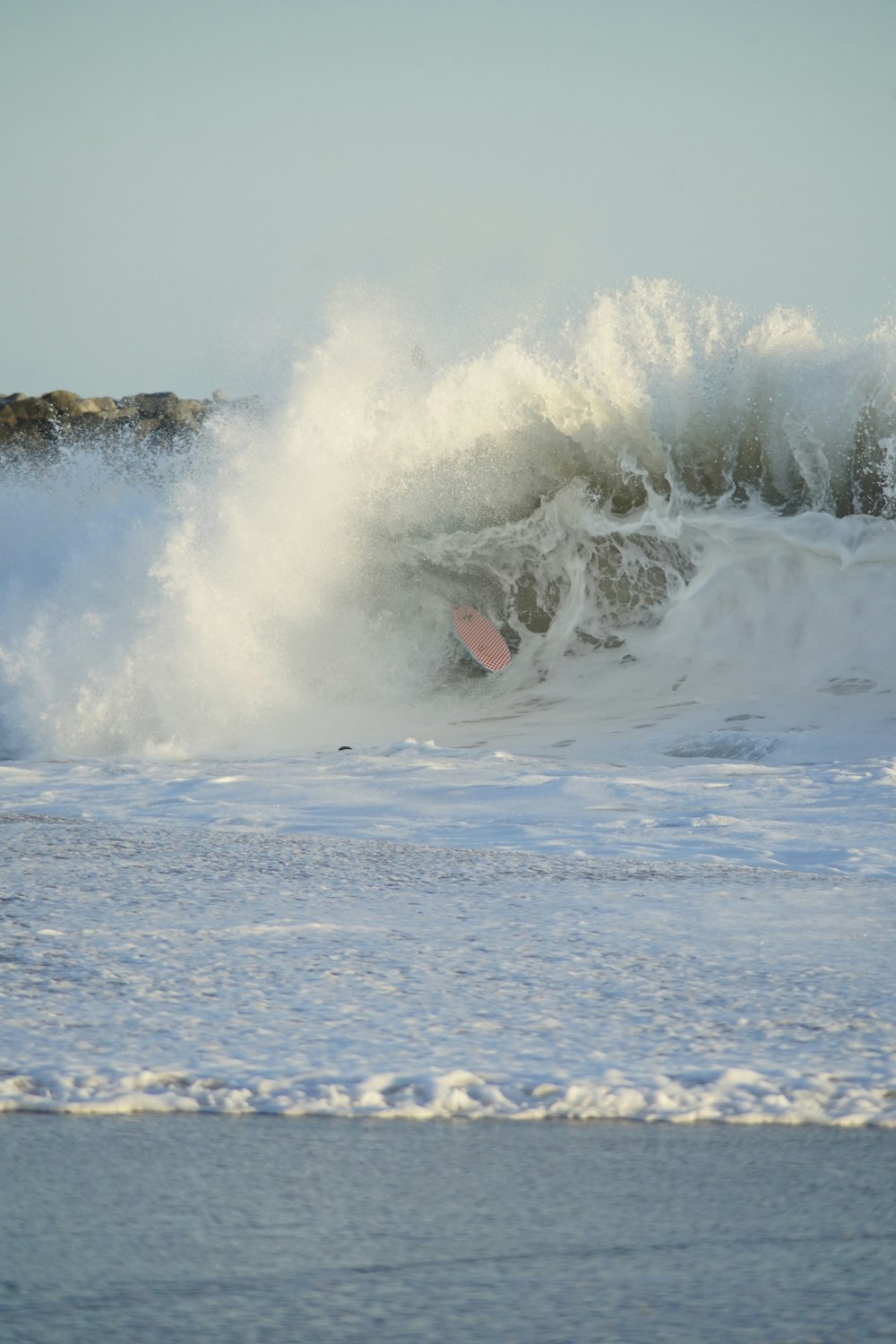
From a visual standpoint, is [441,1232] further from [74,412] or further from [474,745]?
[74,412]

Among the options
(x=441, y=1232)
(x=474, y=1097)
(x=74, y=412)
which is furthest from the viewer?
(x=74, y=412)

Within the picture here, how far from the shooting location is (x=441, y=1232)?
147 centimetres

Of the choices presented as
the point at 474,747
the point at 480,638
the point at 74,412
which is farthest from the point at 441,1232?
the point at 74,412

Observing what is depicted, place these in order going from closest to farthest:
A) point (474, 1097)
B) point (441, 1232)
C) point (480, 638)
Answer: point (441, 1232) < point (474, 1097) < point (480, 638)

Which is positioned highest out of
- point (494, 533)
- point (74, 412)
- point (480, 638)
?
point (74, 412)

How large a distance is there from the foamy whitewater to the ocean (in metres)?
0.02

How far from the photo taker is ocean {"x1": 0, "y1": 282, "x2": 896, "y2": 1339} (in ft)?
6.98

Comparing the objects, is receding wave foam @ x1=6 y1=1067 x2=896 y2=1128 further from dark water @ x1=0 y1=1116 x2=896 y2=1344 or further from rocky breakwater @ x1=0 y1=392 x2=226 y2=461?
rocky breakwater @ x1=0 y1=392 x2=226 y2=461

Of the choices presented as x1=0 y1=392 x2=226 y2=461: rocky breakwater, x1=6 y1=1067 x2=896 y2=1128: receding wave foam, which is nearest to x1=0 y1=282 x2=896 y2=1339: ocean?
x1=6 y1=1067 x2=896 y2=1128: receding wave foam

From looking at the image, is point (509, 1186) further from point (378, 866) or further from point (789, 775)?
point (789, 775)

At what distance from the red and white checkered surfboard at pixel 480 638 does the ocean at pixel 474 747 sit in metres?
0.11

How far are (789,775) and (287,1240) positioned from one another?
439 cm

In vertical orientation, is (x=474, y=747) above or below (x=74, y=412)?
A: below

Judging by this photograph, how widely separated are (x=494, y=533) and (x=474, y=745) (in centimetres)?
380
